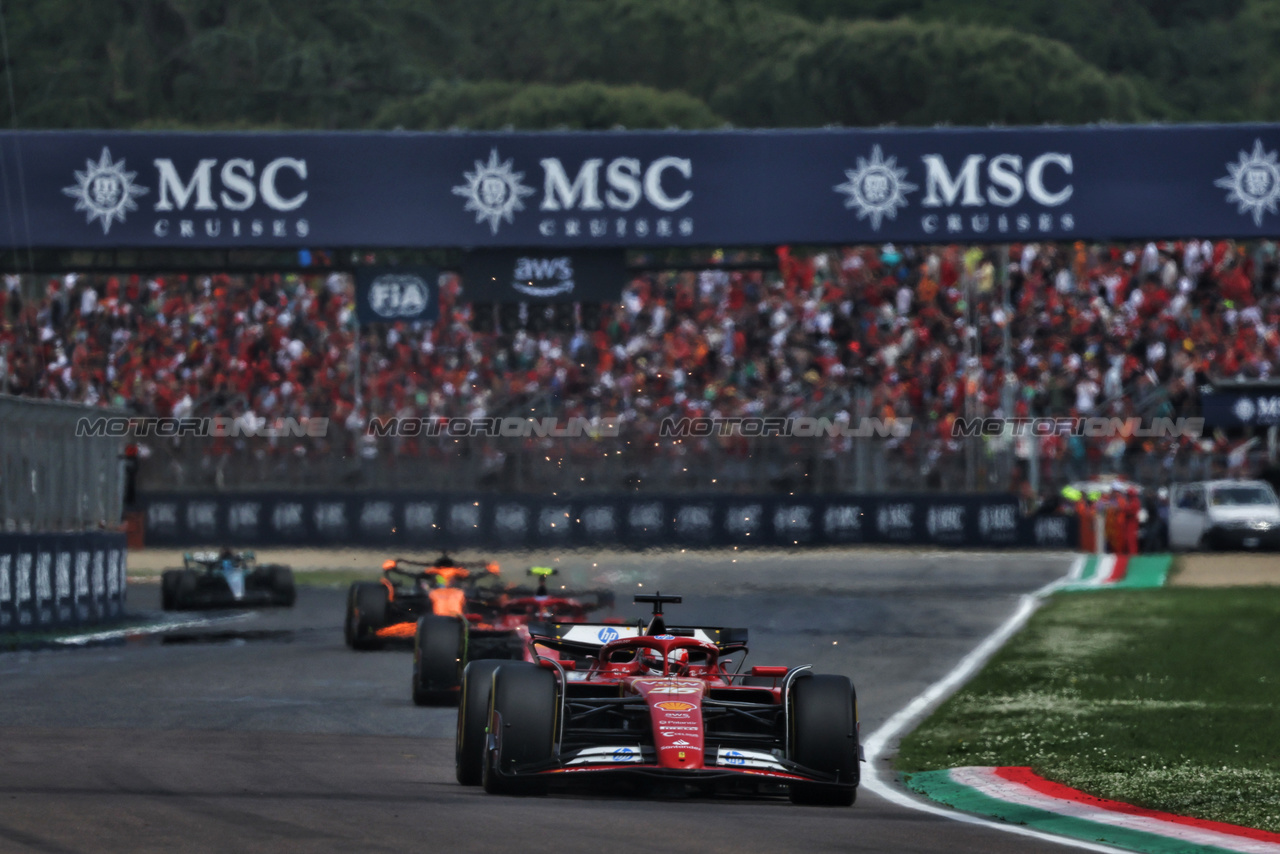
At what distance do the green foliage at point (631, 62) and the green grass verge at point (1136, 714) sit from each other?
50202 millimetres

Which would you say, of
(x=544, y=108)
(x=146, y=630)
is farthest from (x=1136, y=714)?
(x=544, y=108)

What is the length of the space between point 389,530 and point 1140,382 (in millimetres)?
13445

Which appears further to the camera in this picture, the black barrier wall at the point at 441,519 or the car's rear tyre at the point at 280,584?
the black barrier wall at the point at 441,519

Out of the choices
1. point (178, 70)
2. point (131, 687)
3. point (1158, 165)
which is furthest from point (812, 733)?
point (178, 70)

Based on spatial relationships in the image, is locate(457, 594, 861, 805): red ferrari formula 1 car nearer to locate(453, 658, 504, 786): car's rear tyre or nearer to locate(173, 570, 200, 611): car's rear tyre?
locate(453, 658, 504, 786): car's rear tyre

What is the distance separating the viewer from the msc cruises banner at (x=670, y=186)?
89.6 feet

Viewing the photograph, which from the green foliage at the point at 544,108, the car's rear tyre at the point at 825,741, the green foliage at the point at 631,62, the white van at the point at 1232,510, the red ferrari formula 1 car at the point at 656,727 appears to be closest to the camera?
the red ferrari formula 1 car at the point at 656,727

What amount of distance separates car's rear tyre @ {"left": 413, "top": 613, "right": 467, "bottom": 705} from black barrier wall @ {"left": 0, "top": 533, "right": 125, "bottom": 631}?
286 inches
